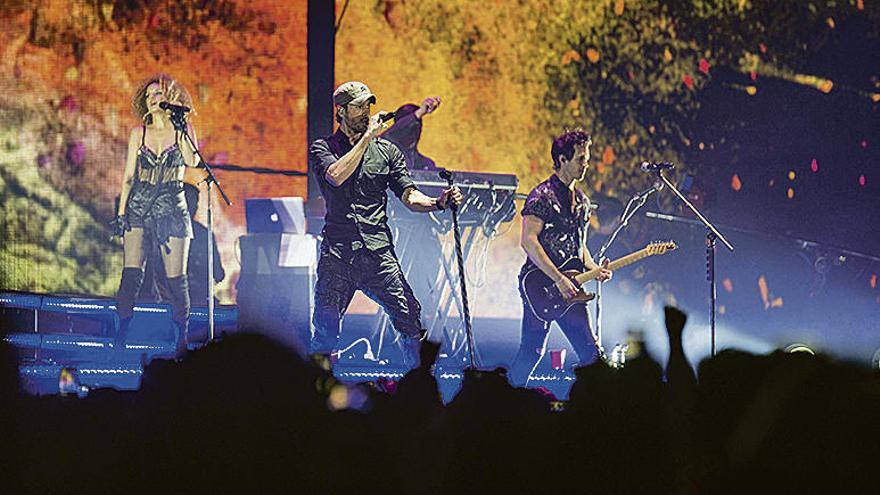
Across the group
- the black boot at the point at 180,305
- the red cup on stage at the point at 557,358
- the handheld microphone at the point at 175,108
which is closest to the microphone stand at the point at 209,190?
the handheld microphone at the point at 175,108

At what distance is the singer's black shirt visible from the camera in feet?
18.3

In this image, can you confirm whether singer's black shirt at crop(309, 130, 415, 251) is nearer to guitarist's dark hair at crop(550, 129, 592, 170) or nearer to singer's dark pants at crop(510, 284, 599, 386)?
singer's dark pants at crop(510, 284, 599, 386)

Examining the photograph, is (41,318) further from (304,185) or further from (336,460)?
(336,460)

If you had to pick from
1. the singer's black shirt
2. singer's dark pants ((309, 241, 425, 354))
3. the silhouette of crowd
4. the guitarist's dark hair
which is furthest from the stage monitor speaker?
the silhouette of crowd

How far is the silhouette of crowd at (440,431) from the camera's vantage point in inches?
83.8

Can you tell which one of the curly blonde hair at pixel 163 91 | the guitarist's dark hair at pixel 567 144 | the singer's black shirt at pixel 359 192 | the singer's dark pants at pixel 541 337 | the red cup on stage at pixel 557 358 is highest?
the curly blonde hair at pixel 163 91

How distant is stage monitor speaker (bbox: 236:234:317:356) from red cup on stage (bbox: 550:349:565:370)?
1.68 metres

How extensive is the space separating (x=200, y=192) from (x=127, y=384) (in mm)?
1442

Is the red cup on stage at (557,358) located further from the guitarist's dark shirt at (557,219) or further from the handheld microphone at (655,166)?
the handheld microphone at (655,166)

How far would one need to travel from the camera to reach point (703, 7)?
25.2 feet

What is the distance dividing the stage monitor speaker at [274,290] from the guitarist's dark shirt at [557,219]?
4.43 ft

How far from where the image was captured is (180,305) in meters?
6.61

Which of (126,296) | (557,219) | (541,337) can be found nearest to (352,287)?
(541,337)

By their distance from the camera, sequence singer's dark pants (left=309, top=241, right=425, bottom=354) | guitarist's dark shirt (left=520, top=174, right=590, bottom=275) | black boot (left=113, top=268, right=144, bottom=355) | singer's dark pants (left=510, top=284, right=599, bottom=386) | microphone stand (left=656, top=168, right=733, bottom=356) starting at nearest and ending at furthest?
singer's dark pants (left=309, top=241, right=425, bottom=354), singer's dark pants (left=510, top=284, right=599, bottom=386), guitarist's dark shirt (left=520, top=174, right=590, bottom=275), black boot (left=113, top=268, right=144, bottom=355), microphone stand (left=656, top=168, right=733, bottom=356)
